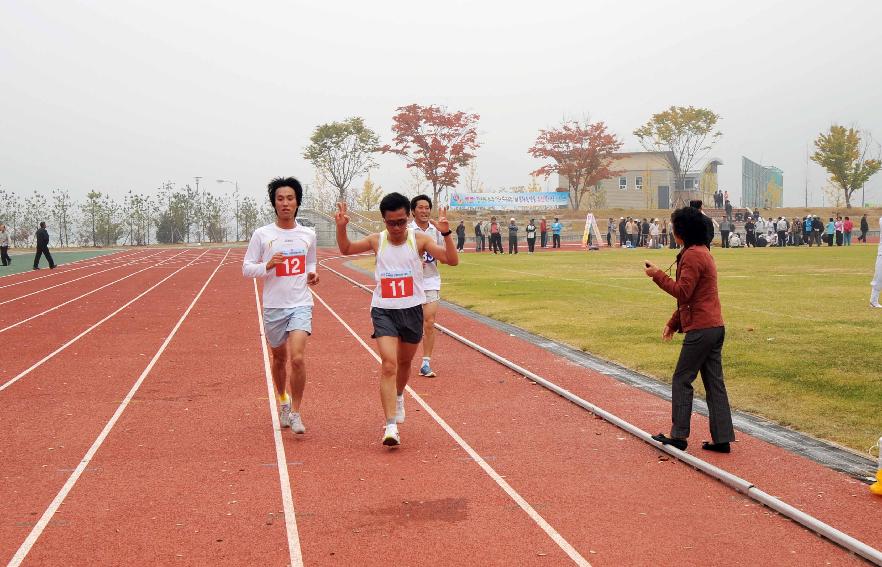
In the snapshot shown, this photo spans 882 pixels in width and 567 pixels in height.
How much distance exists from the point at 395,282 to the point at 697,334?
87.7 inches

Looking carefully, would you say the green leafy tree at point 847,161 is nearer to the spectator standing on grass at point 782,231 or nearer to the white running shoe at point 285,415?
the spectator standing on grass at point 782,231

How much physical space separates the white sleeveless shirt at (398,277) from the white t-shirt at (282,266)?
692mm

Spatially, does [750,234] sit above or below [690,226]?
below


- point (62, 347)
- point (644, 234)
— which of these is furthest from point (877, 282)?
point (644, 234)

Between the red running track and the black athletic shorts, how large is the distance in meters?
0.82

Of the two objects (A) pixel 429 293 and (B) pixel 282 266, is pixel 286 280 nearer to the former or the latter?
(B) pixel 282 266

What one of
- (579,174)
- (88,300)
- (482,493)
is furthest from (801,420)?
(579,174)

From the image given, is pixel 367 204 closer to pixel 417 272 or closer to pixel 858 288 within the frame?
pixel 858 288

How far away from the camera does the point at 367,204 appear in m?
81.2

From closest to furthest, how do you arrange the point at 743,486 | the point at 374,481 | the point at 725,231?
the point at 743,486 < the point at 374,481 < the point at 725,231

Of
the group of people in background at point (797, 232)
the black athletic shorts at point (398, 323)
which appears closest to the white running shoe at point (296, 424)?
the black athletic shorts at point (398, 323)

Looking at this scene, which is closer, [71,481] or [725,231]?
[71,481]

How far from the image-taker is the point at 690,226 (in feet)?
22.5

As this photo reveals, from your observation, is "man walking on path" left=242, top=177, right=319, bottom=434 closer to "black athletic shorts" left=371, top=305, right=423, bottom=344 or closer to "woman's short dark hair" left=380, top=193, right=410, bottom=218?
"black athletic shorts" left=371, top=305, right=423, bottom=344
